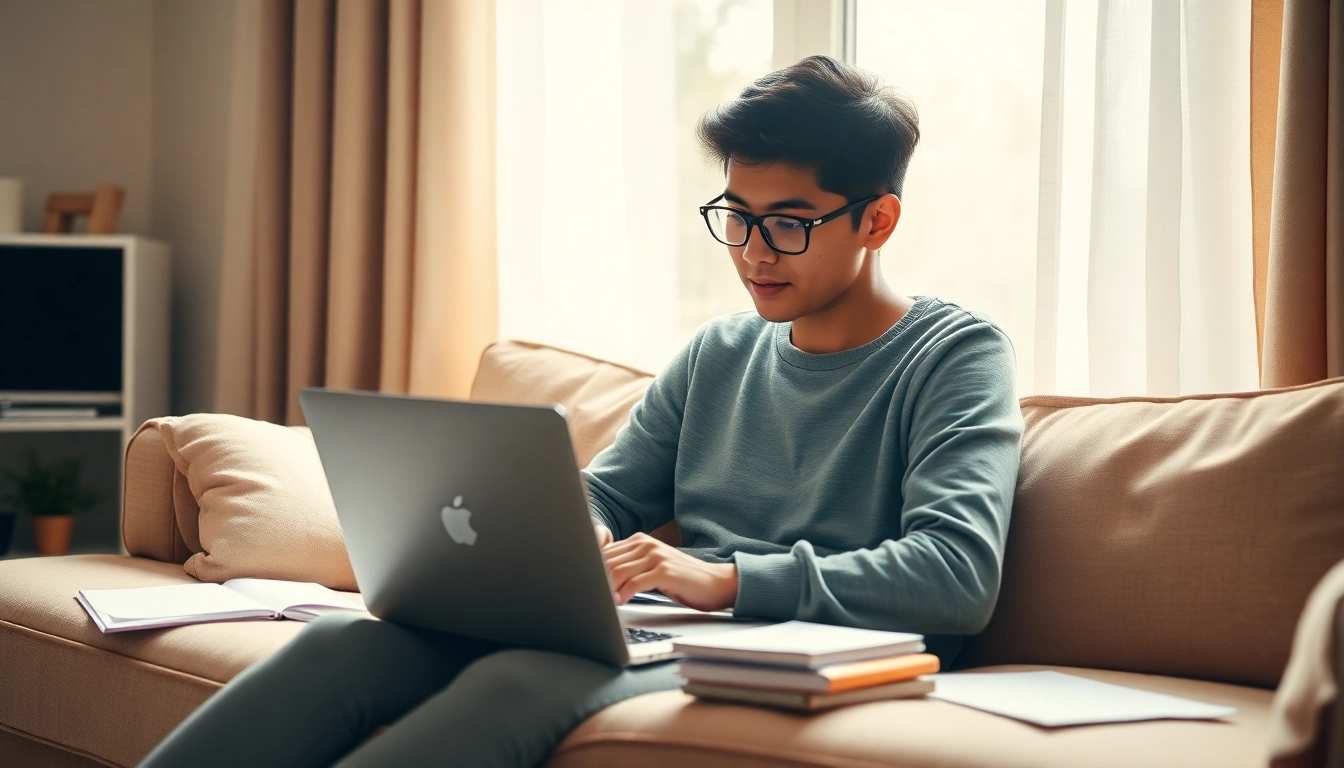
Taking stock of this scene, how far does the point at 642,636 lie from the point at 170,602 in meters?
0.73

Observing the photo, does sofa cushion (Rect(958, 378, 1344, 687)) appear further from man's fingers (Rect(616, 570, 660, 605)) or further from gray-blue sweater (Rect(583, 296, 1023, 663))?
man's fingers (Rect(616, 570, 660, 605))

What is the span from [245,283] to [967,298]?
5.76ft

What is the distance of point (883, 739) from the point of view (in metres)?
1.06

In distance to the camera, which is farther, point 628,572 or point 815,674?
point 628,572

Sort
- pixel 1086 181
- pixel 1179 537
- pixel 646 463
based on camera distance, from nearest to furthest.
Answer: pixel 1179 537
pixel 646 463
pixel 1086 181

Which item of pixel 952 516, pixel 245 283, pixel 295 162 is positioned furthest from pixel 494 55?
pixel 952 516

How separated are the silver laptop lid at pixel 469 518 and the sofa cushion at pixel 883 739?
88 millimetres

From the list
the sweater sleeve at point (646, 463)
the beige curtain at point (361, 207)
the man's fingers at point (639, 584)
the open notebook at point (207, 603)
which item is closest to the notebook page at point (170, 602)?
the open notebook at point (207, 603)

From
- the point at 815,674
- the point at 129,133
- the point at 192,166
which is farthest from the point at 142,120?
the point at 815,674

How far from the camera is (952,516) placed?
4.31 ft

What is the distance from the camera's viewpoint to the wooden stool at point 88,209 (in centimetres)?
320

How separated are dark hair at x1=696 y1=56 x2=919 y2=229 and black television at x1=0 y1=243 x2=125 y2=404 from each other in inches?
84.1

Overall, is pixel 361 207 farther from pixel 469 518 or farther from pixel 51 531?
pixel 469 518

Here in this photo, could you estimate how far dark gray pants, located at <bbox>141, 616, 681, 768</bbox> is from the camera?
1.08 meters
